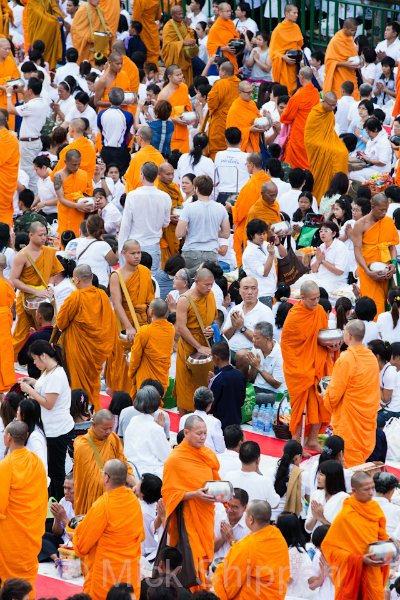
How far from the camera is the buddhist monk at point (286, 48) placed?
19656 mm

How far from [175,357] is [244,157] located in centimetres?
352

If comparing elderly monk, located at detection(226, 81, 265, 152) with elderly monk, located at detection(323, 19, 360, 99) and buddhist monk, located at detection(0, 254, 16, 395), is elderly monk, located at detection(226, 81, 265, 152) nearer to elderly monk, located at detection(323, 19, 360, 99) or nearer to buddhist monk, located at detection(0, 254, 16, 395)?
elderly monk, located at detection(323, 19, 360, 99)

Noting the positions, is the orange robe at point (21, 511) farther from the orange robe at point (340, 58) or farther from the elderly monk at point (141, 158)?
the orange robe at point (340, 58)

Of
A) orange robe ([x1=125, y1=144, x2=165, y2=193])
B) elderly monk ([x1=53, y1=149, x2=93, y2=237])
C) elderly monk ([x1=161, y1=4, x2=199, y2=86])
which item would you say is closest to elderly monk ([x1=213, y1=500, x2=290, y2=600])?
elderly monk ([x1=53, y1=149, x2=93, y2=237])

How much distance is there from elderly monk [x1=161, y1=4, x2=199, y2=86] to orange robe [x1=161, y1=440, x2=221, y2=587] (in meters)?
11.7

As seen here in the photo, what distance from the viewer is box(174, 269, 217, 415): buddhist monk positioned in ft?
40.7

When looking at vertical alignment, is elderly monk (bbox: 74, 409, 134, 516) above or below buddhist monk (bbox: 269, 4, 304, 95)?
above

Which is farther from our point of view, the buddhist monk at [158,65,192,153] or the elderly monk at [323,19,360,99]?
the elderly monk at [323,19,360,99]

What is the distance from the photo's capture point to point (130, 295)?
42.0 feet

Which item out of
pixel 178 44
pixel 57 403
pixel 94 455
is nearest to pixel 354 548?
pixel 94 455

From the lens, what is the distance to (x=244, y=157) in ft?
→ 53.7

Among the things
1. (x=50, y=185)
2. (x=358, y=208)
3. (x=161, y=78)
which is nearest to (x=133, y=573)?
(x=358, y=208)

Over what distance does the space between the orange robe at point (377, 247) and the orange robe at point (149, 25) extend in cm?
861

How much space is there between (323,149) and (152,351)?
565 centimetres
